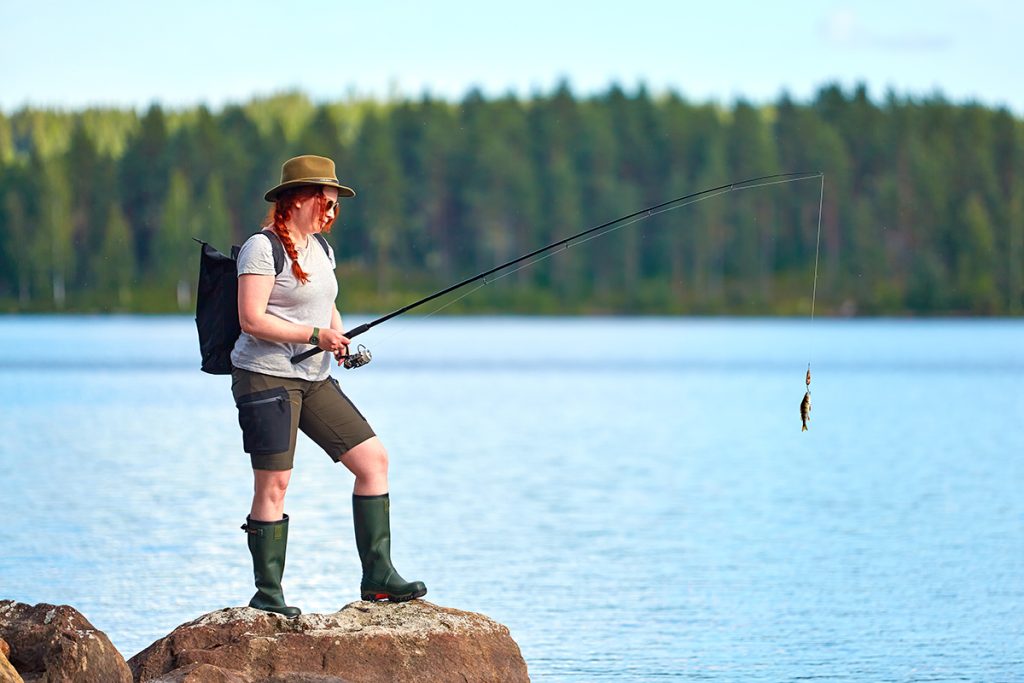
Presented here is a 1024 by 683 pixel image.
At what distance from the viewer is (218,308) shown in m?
7.26

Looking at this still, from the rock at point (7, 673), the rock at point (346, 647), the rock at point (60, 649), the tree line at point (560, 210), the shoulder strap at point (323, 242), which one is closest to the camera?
the rock at point (7, 673)

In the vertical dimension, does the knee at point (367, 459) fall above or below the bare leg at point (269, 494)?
above

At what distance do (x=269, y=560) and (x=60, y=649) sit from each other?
94cm

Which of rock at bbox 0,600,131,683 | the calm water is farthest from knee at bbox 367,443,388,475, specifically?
the calm water

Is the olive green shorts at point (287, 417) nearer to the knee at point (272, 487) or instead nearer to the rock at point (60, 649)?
the knee at point (272, 487)

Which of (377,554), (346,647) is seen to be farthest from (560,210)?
(346,647)

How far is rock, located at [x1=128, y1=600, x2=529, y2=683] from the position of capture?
6.96m

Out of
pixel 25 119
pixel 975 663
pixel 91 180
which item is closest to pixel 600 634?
pixel 975 663

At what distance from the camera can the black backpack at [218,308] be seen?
7227mm

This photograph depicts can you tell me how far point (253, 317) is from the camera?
6.95 meters

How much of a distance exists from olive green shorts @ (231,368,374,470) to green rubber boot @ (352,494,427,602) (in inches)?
10.6

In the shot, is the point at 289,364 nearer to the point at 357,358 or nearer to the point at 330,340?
the point at 330,340

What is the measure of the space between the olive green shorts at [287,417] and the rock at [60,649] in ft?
3.11

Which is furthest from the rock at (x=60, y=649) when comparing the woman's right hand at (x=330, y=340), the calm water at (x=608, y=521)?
the calm water at (x=608, y=521)
